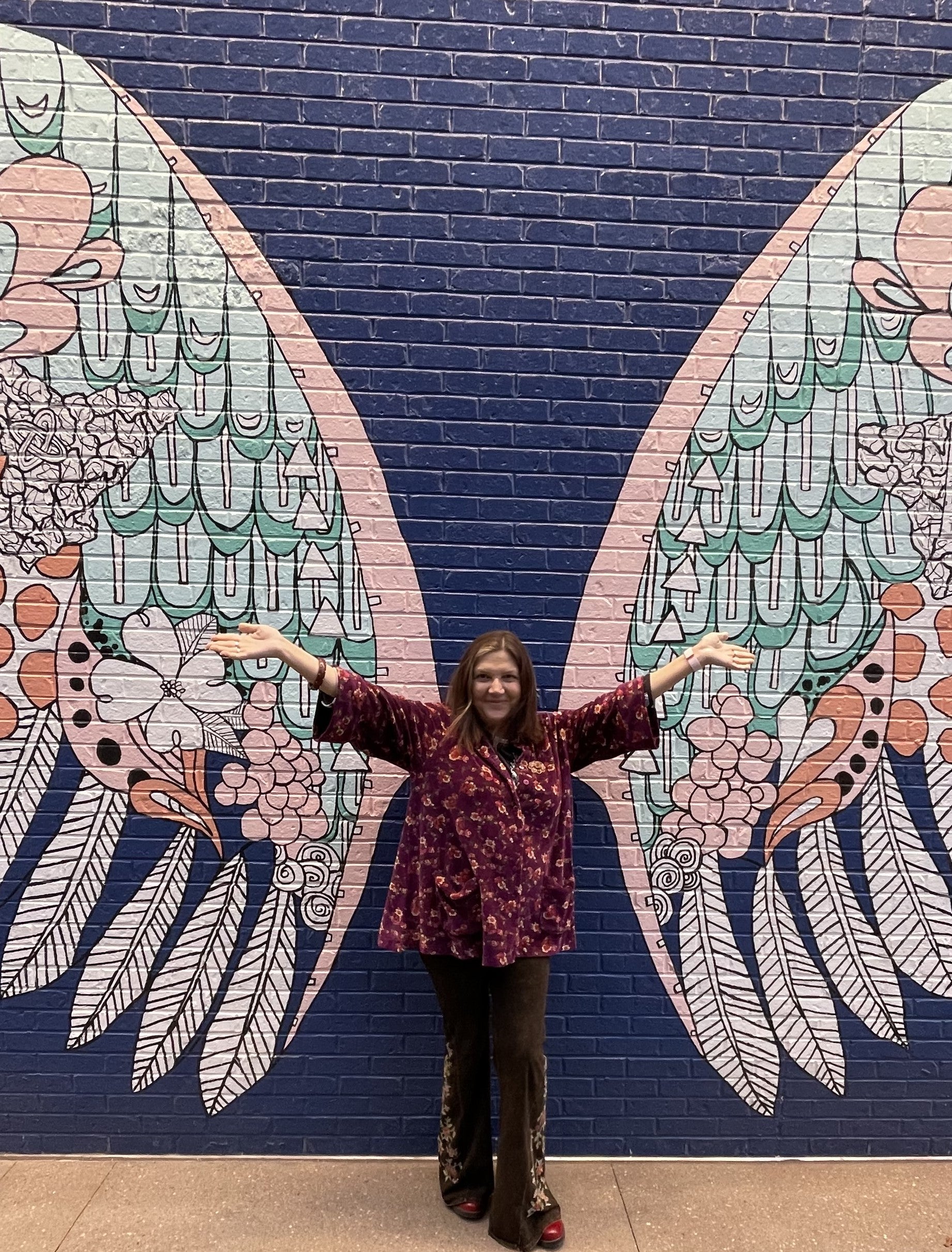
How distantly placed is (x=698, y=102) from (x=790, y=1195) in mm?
3807

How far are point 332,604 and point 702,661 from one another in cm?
128

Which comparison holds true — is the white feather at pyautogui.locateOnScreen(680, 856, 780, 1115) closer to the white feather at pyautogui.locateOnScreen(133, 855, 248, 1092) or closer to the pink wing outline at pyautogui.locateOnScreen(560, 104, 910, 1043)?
the pink wing outline at pyautogui.locateOnScreen(560, 104, 910, 1043)

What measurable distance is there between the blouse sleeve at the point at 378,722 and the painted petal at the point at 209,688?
0.64 meters

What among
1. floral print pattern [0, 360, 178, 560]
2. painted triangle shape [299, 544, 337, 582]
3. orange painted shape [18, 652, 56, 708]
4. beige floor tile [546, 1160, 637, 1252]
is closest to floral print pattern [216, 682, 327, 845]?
painted triangle shape [299, 544, 337, 582]

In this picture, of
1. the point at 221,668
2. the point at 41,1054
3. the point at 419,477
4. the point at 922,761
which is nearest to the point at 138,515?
the point at 221,668

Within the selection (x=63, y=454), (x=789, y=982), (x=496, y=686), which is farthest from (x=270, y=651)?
(x=789, y=982)

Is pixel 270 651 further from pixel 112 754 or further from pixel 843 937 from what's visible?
pixel 843 937

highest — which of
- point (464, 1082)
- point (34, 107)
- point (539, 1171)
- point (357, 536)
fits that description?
point (34, 107)

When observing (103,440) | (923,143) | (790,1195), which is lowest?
(790,1195)

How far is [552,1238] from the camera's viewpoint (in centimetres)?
263

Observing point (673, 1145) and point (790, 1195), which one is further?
point (673, 1145)

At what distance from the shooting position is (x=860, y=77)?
9.83 feet

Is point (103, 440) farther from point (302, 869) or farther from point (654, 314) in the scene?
point (654, 314)

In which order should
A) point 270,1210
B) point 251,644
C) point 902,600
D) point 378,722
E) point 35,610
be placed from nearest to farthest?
point 251,644 → point 378,722 → point 270,1210 → point 35,610 → point 902,600
